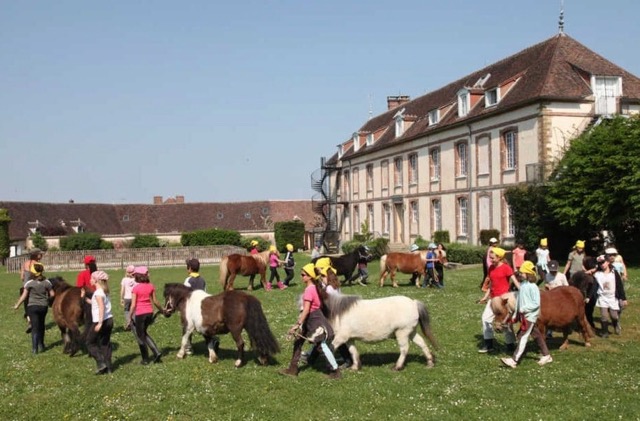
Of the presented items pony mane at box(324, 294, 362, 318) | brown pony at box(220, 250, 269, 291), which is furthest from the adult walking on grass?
brown pony at box(220, 250, 269, 291)

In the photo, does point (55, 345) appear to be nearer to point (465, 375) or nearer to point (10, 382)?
point (10, 382)

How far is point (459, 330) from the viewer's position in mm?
12664

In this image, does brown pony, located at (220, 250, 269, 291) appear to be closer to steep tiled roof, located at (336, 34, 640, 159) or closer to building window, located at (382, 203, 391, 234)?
steep tiled roof, located at (336, 34, 640, 159)

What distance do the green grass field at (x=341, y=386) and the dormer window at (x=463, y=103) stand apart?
25.3 m

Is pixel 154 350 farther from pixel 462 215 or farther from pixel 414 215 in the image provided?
pixel 414 215

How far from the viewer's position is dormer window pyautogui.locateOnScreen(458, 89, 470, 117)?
117 ft

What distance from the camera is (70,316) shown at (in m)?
11.6

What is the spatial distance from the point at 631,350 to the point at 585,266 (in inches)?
108

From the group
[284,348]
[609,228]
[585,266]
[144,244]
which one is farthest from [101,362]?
[144,244]

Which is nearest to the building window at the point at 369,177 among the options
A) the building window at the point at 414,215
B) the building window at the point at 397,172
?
the building window at the point at 397,172

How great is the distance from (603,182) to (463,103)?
1268 cm

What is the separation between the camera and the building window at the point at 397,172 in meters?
44.7

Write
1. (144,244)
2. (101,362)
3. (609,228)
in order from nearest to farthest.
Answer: (101,362)
(609,228)
(144,244)

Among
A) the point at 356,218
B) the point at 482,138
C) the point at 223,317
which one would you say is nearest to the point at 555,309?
the point at 223,317
